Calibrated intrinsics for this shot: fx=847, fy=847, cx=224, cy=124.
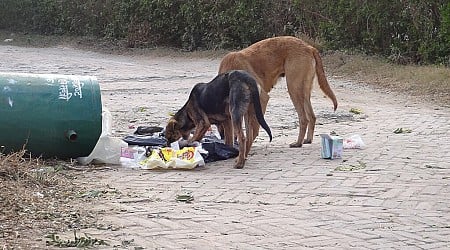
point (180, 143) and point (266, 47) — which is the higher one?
point (266, 47)

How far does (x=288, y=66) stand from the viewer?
9.94m

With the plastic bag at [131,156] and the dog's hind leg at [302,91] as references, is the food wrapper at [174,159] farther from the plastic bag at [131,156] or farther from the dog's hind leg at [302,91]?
the dog's hind leg at [302,91]

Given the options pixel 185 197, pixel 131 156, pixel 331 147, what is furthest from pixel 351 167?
pixel 131 156

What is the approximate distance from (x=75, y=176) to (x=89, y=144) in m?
0.57

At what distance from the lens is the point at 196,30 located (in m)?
23.8

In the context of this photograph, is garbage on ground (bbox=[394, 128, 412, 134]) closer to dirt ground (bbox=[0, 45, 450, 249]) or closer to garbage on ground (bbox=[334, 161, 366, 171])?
dirt ground (bbox=[0, 45, 450, 249])

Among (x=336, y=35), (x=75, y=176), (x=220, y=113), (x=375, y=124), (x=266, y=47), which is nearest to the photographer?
(x=75, y=176)

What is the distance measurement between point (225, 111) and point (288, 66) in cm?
133

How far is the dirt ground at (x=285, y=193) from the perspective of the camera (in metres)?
5.80

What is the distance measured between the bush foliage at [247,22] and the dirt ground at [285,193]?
4738 millimetres

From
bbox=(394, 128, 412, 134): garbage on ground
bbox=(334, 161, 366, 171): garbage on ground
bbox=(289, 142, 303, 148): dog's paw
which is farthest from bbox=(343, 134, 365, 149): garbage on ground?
bbox=(394, 128, 412, 134): garbage on ground

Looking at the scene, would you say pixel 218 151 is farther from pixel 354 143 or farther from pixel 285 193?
pixel 285 193

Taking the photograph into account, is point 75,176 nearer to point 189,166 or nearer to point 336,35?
point 189,166

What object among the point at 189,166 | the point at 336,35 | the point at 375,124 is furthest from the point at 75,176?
the point at 336,35
